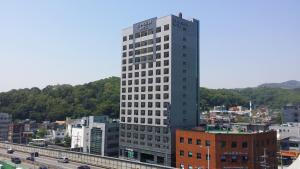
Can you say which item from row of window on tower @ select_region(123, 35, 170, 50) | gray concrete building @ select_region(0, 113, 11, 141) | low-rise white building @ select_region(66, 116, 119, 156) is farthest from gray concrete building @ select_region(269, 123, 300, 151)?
gray concrete building @ select_region(0, 113, 11, 141)

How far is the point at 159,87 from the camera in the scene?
9838 cm

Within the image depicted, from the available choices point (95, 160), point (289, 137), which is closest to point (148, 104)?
point (95, 160)

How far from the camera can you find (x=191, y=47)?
10288 centimetres

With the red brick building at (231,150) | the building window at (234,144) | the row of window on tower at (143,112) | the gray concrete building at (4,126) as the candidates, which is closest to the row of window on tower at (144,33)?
the row of window on tower at (143,112)

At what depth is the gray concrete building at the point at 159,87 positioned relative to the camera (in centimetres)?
9550

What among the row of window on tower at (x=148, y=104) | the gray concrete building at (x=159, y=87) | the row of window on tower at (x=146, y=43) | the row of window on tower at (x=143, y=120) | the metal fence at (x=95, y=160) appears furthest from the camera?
the row of window on tower at (x=146, y=43)

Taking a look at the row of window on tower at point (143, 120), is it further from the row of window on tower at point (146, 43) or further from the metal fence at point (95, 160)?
the metal fence at point (95, 160)

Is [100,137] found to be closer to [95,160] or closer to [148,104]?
[148,104]

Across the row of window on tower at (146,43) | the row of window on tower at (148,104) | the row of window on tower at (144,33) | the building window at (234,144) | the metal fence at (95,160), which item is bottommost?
the metal fence at (95,160)

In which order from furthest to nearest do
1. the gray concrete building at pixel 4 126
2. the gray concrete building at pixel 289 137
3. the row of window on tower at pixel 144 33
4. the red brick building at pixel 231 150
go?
the gray concrete building at pixel 4 126 < the gray concrete building at pixel 289 137 < the row of window on tower at pixel 144 33 < the red brick building at pixel 231 150

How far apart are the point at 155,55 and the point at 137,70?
31.5 feet

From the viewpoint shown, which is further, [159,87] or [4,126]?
[4,126]

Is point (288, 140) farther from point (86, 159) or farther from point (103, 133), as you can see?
point (86, 159)

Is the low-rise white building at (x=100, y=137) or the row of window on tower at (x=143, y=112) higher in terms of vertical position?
the row of window on tower at (x=143, y=112)
